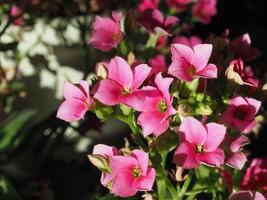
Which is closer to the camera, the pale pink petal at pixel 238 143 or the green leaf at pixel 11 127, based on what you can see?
the pale pink petal at pixel 238 143

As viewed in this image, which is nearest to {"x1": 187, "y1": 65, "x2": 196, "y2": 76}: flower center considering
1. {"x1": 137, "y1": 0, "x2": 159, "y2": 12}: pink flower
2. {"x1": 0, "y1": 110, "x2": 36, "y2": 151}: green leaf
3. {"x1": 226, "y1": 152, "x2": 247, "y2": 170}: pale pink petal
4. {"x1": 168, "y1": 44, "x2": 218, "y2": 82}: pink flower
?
{"x1": 168, "y1": 44, "x2": 218, "y2": 82}: pink flower

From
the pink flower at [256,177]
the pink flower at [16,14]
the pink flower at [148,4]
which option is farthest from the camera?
the pink flower at [16,14]

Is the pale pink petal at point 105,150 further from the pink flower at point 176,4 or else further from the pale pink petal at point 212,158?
the pink flower at point 176,4

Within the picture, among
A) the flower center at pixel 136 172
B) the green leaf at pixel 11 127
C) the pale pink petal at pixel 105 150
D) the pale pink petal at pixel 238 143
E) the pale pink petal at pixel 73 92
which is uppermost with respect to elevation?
the pale pink petal at pixel 73 92

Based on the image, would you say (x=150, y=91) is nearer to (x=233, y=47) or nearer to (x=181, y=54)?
(x=181, y=54)

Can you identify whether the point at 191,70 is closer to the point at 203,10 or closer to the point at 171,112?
the point at 171,112

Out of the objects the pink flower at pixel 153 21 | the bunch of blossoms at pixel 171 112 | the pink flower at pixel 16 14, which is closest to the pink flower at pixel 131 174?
the bunch of blossoms at pixel 171 112
